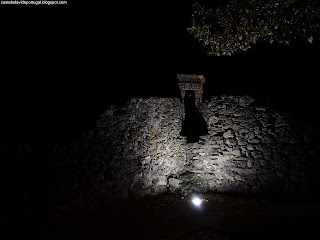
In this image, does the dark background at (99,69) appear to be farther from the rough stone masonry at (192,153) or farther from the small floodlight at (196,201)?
the small floodlight at (196,201)

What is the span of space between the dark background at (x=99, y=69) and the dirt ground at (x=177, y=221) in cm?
174

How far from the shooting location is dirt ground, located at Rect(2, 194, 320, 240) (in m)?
2.95

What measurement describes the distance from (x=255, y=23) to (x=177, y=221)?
3.92 meters

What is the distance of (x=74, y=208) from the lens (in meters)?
4.13

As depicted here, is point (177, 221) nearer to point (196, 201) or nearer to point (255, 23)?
point (196, 201)

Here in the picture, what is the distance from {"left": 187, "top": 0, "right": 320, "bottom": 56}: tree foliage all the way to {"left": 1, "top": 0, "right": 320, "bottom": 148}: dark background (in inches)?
117

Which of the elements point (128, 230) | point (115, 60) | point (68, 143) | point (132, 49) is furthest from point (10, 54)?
point (128, 230)

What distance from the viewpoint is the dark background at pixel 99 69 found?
4309mm

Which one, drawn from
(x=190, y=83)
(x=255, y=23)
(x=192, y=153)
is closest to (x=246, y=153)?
(x=192, y=153)

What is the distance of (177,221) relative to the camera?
3703mm

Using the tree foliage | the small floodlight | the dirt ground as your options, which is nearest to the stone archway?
the tree foliage

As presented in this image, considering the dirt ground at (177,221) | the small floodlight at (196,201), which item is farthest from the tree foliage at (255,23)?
the small floodlight at (196,201)

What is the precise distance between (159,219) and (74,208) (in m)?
1.88

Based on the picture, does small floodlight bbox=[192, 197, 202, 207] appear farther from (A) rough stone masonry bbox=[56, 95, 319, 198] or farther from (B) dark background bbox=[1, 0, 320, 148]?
(B) dark background bbox=[1, 0, 320, 148]
